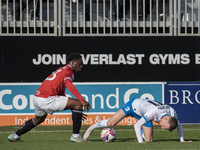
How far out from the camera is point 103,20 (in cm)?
1426

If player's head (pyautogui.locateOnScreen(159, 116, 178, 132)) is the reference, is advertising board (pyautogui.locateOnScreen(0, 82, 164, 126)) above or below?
below

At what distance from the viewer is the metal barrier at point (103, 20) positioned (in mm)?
14109

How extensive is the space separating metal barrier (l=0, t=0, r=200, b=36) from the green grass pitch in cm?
372

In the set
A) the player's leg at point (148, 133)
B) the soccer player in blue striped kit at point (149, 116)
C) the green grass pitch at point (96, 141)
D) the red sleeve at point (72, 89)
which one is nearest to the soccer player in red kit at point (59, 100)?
the red sleeve at point (72, 89)

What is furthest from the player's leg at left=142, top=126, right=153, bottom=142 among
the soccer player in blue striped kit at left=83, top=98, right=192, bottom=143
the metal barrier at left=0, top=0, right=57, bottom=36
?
the metal barrier at left=0, top=0, right=57, bottom=36

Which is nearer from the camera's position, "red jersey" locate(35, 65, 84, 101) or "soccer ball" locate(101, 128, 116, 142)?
"red jersey" locate(35, 65, 84, 101)

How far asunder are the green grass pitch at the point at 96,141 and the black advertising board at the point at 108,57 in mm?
2071

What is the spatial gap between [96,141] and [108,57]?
547 centimetres

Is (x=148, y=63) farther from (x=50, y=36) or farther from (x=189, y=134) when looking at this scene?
(x=189, y=134)

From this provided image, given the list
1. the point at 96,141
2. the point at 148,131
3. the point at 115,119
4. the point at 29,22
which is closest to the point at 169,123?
the point at 148,131

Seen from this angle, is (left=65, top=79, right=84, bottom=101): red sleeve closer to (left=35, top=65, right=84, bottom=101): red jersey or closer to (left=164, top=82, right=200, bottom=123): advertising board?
(left=35, top=65, right=84, bottom=101): red jersey

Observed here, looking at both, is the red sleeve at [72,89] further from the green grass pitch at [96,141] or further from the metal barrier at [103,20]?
the metal barrier at [103,20]

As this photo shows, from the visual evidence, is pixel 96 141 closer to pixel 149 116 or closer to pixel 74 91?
pixel 74 91

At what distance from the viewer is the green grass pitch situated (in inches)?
276
